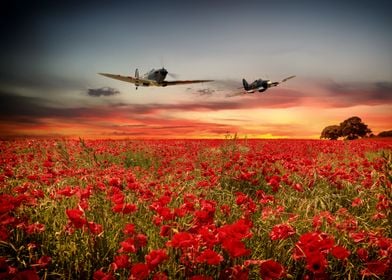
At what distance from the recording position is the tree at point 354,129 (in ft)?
125

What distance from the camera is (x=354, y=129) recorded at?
126 feet

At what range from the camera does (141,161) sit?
10750mm

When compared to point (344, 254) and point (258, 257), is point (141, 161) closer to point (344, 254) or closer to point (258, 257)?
point (258, 257)

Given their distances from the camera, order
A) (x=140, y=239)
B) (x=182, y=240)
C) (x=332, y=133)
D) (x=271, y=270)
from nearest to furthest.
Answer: (x=271, y=270) < (x=182, y=240) < (x=140, y=239) < (x=332, y=133)

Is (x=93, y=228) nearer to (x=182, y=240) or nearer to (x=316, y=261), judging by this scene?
(x=182, y=240)

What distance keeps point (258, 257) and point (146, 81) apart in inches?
1119

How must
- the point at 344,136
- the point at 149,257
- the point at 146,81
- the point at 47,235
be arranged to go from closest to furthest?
the point at 149,257 → the point at 47,235 → the point at 146,81 → the point at 344,136

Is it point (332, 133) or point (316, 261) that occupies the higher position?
point (332, 133)

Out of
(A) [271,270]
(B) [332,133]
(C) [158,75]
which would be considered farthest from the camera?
(B) [332,133]

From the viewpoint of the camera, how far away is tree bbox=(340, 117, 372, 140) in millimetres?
37969

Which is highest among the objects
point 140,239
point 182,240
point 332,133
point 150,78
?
point 150,78

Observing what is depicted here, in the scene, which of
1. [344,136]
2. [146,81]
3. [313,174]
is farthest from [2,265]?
[344,136]

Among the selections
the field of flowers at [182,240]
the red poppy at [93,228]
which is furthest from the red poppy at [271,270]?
the red poppy at [93,228]

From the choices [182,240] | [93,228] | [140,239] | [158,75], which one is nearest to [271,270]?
[182,240]
